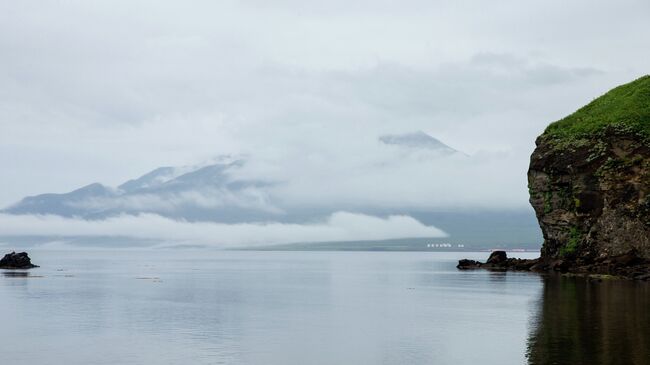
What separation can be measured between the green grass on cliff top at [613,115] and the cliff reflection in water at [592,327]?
47966mm

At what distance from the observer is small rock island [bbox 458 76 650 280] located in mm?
131000

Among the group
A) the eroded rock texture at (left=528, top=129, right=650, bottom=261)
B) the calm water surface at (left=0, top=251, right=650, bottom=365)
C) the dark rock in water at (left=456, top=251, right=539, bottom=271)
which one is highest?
the eroded rock texture at (left=528, top=129, right=650, bottom=261)

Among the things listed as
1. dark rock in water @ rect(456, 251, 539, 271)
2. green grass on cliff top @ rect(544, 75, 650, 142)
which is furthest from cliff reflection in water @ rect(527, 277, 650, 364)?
dark rock in water @ rect(456, 251, 539, 271)

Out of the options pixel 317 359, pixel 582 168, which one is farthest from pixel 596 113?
pixel 317 359

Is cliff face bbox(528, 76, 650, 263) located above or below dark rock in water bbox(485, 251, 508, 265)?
above

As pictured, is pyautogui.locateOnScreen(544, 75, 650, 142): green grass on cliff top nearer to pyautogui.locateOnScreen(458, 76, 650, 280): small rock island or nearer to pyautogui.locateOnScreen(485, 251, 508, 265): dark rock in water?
pyautogui.locateOnScreen(458, 76, 650, 280): small rock island

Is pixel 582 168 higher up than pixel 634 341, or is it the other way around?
pixel 582 168

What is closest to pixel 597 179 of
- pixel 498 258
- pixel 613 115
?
pixel 613 115

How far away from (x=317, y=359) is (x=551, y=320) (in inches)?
1063

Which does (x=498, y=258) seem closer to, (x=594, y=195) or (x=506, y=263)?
(x=506, y=263)

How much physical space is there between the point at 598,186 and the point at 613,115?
1449 centimetres

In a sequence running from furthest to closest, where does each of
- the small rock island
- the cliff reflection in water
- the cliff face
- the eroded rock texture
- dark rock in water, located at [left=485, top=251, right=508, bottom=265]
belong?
1. dark rock in water, located at [left=485, top=251, right=508, bottom=265]
2. the cliff face
3. the small rock island
4. the eroded rock texture
5. the cliff reflection in water

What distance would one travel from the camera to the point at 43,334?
192ft

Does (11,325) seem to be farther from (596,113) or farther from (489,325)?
(596,113)
